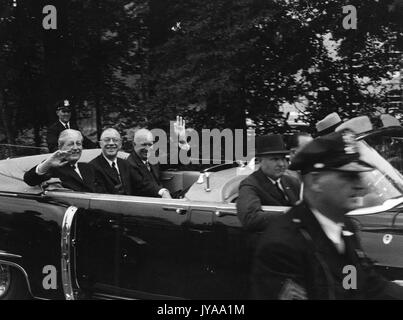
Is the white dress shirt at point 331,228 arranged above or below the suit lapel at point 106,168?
below

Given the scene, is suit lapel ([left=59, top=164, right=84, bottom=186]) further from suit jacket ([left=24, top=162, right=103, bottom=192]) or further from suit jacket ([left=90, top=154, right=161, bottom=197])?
suit jacket ([left=90, top=154, right=161, bottom=197])

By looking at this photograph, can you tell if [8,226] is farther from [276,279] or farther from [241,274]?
[276,279]

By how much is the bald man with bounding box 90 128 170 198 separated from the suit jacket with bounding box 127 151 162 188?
4 cm

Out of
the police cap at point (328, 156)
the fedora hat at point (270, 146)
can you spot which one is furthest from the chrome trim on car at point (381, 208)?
the police cap at point (328, 156)

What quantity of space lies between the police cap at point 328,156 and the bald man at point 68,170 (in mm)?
3009

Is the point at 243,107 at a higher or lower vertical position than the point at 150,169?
higher

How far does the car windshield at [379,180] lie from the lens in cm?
416

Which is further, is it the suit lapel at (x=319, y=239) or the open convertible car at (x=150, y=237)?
the open convertible car at (x=150, y=237)

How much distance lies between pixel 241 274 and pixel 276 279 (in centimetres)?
197

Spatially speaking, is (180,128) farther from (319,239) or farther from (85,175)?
(319,239)

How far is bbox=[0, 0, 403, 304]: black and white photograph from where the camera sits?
227cm

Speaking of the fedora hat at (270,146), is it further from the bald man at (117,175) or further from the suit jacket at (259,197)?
the bald man at (117,175)
